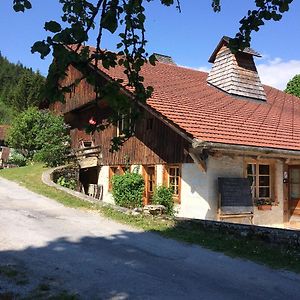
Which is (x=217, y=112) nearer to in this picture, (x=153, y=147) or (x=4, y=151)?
(x=153, y=147)

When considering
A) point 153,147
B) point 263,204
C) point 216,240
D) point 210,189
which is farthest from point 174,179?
point 216,240

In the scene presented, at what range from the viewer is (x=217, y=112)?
15188 mm

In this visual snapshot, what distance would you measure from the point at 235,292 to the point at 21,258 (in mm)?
3509

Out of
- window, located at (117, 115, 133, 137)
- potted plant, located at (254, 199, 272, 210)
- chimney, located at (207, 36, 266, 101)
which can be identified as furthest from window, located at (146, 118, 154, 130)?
window, located at (117, 115, 133, 137)

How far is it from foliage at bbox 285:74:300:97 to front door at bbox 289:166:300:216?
1800 cm

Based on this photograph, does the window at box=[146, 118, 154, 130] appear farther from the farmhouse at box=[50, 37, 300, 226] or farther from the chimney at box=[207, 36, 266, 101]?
the chimney at box=[207, 36, 266, 101]

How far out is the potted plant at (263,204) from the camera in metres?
13.5

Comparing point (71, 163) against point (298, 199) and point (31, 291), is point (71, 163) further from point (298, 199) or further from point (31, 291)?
point (31, 291)

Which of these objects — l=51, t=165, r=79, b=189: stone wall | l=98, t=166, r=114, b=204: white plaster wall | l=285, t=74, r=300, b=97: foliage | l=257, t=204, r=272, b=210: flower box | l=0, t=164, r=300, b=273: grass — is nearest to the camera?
l=0, t=164, r=300, b=273: grass

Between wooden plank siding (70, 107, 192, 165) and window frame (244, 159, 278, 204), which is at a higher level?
wooden plank siding (70, 107, 192, 165)

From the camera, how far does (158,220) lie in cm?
1082

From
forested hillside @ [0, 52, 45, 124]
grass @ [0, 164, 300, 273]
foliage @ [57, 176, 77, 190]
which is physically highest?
forested hillside @ [0, 52, 45, 124]

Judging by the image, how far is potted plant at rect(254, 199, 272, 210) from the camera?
13492 millimetres

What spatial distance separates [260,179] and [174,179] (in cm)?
287
